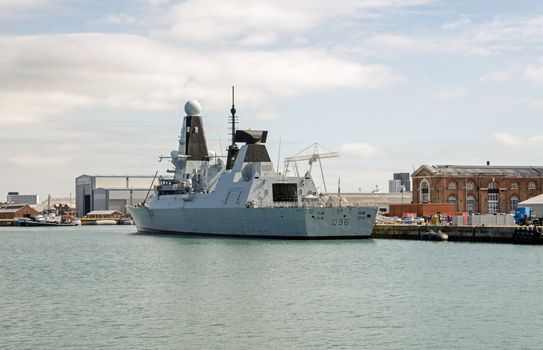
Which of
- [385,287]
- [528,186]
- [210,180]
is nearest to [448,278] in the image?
[385,287]

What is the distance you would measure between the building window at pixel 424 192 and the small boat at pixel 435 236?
131ft

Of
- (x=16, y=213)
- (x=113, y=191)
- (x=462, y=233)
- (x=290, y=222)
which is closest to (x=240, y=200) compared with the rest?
(x=290, y=222)

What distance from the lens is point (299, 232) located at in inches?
2542

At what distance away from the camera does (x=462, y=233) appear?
222ft

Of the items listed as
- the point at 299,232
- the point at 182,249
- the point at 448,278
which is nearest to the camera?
the point at 448,278

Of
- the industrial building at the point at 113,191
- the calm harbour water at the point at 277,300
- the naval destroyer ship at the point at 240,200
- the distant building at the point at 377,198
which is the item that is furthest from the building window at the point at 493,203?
the industrial building at the point at 113,191

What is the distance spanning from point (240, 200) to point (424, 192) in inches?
1862

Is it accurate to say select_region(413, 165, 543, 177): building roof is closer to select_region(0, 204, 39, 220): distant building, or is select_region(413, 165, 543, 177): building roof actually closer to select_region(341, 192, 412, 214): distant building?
select_region(341, 192, 412, 214): distant building

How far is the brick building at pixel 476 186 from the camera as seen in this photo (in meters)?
109

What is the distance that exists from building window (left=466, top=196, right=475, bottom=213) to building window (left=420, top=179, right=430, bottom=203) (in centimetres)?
543

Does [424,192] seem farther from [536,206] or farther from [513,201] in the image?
[536,206]

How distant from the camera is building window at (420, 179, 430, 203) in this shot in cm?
10950

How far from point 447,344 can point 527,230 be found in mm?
38442

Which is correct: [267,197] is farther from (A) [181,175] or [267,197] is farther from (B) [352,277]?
(B) [352,277]
